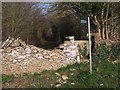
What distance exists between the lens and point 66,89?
3756 millimetres

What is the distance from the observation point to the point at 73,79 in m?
4.22

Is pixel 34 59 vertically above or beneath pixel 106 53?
beneath

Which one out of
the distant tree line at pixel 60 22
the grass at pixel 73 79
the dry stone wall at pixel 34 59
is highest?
the distant tree line at pixel 60 22

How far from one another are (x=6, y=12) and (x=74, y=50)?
8407 millimetres

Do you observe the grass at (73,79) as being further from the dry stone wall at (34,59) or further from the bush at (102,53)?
the bush at (102,53)

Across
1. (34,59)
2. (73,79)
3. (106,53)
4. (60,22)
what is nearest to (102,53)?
(106,53)

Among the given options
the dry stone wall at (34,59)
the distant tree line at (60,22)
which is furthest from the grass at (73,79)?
the distant tree line at (60,22)

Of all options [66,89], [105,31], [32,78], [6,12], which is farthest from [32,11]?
[66,89]

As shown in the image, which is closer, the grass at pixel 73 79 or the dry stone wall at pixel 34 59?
the grass at pixel 73 79

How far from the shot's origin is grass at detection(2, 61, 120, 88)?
3925mm

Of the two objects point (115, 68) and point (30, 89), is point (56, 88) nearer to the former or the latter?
point (30, 89)

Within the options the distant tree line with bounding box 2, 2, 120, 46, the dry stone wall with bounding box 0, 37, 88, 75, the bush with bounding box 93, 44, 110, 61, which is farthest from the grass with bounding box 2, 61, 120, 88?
the distant tree line with bounding box 2, 2, 120, 46

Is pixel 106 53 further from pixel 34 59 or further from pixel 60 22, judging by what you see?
pixel 60 22

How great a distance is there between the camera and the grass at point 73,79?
392 cm
